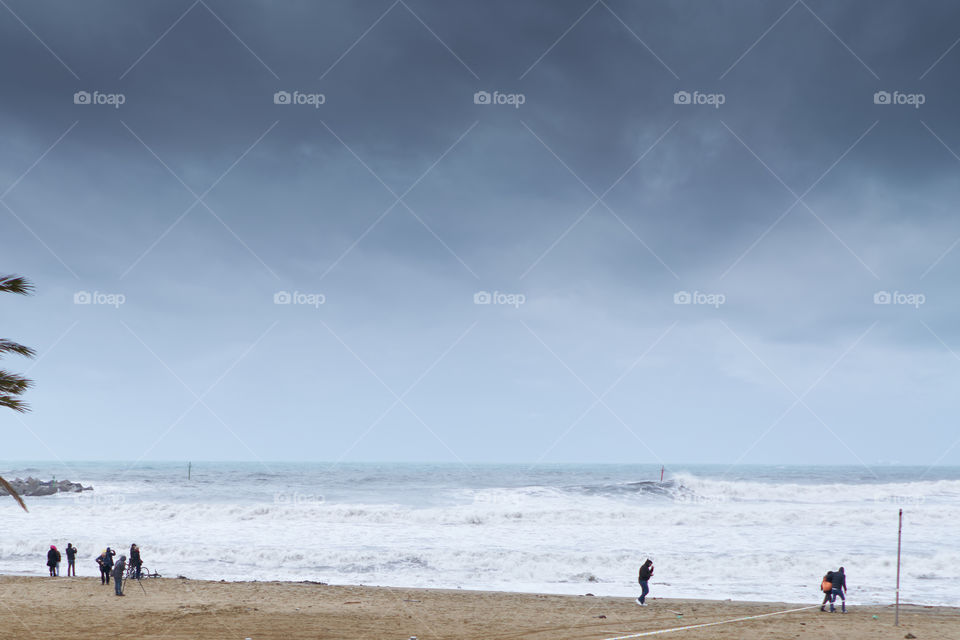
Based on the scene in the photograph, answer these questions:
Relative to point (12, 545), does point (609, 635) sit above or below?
above

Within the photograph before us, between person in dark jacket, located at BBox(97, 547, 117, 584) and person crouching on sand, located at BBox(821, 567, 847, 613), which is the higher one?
person crouching on sand, located at BBox(821, 567, 847, 613)

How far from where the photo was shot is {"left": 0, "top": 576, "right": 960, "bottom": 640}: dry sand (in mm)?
14609

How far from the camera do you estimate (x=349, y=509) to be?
40812 millimetres

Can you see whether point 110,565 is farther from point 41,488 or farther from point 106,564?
point 41,488

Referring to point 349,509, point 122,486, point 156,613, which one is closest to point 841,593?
point 156,613

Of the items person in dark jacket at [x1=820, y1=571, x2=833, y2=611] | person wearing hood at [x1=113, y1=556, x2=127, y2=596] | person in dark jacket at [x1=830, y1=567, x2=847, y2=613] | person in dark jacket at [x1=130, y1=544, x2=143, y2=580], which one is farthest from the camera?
person in dark jacket at [x1=130, y1=544, x2=143, y2=580]

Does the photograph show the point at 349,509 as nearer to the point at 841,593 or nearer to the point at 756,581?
the point at 756,581

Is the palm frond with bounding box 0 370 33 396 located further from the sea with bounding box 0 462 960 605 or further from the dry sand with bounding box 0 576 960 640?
the sea with bounding box 0 462 960 605

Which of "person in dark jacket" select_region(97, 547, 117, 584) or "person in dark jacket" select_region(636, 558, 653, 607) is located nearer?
"person in dark jacket" select_region(636, 558, 653, 607)

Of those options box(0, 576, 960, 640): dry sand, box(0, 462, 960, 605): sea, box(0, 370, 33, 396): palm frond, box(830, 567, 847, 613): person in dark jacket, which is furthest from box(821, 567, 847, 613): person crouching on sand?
box(0, 370, 33, 396): palm frond

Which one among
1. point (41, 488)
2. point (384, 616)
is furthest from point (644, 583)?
point (41, 488)

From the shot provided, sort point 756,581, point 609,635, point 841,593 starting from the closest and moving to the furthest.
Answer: point 609,635 → point 841,593 → point 756,581

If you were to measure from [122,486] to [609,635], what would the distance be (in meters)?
65.7

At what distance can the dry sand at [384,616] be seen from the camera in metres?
14.6
